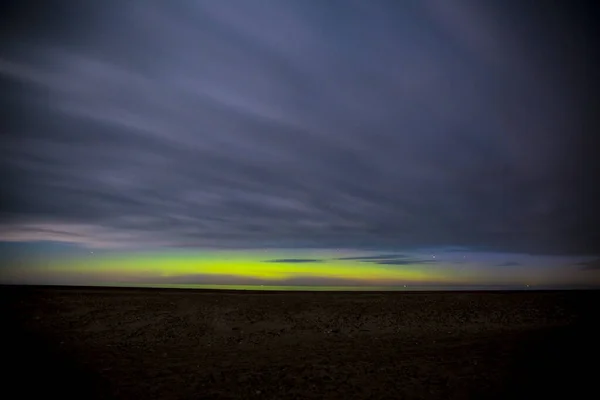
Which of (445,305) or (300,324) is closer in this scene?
(300,324)

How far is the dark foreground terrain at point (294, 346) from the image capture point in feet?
44.4

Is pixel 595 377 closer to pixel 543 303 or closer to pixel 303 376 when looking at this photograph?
pixel 303 376

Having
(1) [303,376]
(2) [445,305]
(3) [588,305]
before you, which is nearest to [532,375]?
(1) [303,376]

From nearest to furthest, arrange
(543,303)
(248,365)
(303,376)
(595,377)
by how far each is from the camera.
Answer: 1. (595,377)
2. (303,376)
3. (248,365)
4. (543,303)

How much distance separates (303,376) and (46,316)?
849 inches

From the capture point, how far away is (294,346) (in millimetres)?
21141

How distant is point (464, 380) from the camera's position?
46.7ft

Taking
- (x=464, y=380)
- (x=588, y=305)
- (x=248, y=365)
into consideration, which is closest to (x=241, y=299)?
(x=248, y=365)

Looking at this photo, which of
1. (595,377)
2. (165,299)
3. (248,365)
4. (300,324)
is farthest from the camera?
(165,299)

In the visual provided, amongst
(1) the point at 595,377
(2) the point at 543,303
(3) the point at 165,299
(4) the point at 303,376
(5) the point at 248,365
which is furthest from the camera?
(2) the point at 543,303

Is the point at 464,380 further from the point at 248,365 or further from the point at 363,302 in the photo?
the point at 363,302

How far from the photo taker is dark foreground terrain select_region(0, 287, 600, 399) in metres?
13.5

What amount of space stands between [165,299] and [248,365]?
17957mm

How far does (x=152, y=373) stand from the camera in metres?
15.7
